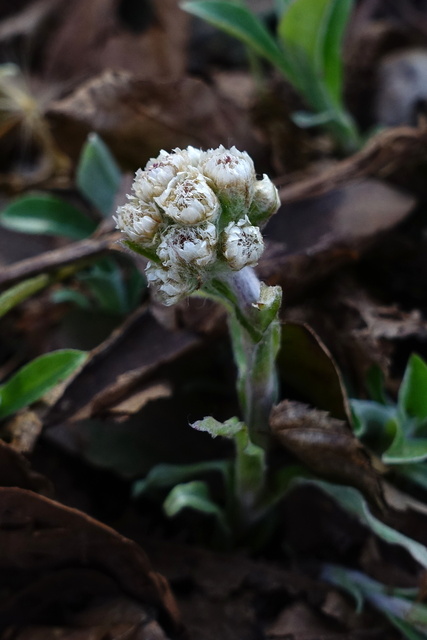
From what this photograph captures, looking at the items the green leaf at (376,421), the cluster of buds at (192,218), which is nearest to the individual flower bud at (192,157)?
the cluster of buds at (192,218)

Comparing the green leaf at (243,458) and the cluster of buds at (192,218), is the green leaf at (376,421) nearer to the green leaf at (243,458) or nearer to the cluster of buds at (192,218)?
the green leaf at (243,458)

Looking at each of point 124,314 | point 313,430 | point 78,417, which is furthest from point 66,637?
point 124,314

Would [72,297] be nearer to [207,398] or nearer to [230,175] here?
[207,398]

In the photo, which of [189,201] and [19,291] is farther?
[19,291]

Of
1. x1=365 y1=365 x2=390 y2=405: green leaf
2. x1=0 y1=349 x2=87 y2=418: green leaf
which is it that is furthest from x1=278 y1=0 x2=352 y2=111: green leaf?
x1=0 y1=349 x2=87 y2=418: green leaf

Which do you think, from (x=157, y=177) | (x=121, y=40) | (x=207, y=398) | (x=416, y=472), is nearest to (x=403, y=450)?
(x=416, y=472)

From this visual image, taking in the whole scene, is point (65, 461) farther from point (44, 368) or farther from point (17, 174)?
point (17, 174)

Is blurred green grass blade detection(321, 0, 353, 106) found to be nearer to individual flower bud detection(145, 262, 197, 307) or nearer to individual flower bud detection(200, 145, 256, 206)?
individual flower bud detection(200, 145, 256, 206)
